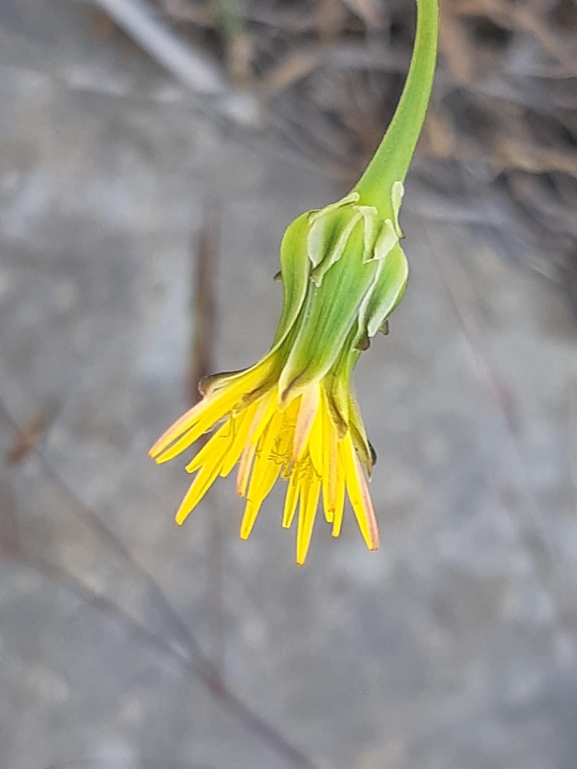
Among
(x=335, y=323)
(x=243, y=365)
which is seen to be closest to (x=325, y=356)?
(x=335, y=323)

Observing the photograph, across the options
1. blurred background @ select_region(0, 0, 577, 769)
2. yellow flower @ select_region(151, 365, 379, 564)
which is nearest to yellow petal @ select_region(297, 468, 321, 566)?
yellow flower @ select_region(151, 365, 379, 564)

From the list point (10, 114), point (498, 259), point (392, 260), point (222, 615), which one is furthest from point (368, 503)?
point (10, 114)

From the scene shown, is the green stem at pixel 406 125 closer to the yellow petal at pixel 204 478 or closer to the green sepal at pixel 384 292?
the green sepal at pixel 384 292

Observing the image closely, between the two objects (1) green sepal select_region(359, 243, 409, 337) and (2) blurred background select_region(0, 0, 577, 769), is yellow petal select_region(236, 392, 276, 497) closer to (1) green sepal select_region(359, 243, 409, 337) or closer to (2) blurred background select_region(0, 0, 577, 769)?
(1) green sepal select_region(359, 243, 409, 337)

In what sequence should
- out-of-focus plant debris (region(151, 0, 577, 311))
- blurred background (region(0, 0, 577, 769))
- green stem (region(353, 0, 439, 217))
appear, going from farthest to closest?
blurred background (region(0, 0, 577, 769)), out-of-focus plant debris (region(151, 0, 577, 311)), green stem (region(353, 0, 439, 217))

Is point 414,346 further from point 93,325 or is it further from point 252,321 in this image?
point 93,325

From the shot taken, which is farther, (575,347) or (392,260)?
(575,347)

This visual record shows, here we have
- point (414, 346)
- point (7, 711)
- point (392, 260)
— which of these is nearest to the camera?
point (392, 260)

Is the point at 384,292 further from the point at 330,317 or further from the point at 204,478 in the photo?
the point at 204,478
